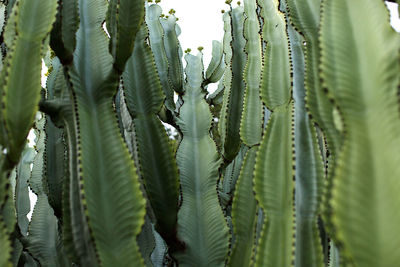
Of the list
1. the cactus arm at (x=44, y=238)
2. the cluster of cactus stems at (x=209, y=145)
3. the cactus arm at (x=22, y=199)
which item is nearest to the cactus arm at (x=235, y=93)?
the cluster of cactus stems at (x=209, y=145)

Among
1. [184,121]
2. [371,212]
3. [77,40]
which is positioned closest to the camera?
[371,212]

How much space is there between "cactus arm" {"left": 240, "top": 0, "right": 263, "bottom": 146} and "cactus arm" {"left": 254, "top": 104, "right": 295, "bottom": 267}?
12.2 inches

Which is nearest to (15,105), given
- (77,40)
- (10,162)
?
(10,162)

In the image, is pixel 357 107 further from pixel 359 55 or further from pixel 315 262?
pixel 315 262

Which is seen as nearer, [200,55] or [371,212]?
[371,212]

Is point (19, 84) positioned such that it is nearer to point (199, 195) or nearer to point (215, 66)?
point (199, 195)

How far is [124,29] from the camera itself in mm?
1174

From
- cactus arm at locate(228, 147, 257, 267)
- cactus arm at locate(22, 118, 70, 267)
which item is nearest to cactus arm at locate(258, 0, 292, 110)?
cactus arm at locate(228, 147, 257, 267)

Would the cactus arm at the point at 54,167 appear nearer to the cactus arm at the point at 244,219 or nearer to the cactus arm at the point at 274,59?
the cactus arm at the point at 244,219

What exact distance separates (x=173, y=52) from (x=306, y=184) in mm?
1406

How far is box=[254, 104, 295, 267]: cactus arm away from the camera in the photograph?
94 cm

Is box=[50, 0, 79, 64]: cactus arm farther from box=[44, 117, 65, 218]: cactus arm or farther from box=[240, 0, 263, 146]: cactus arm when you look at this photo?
box=[240, 0, 263, 146]: cactus arm

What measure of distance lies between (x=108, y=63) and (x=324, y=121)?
0.62 m

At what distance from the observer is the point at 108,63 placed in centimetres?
124
